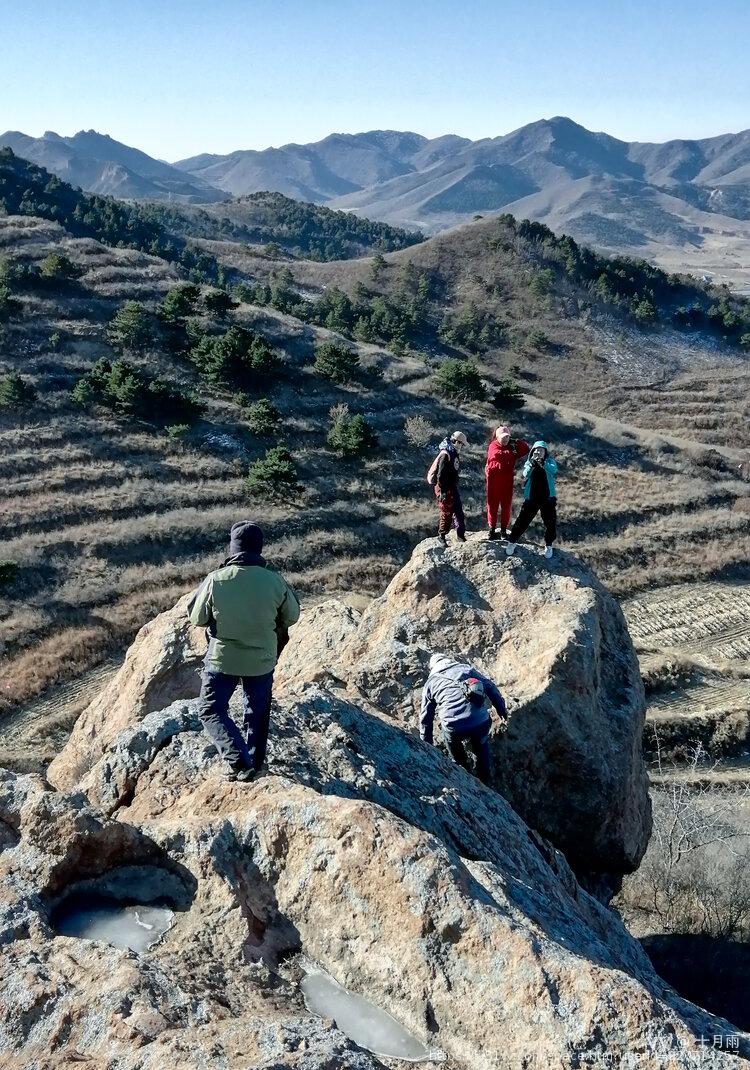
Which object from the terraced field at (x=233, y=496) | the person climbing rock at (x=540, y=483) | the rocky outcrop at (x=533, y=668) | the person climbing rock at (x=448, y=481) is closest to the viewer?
the rocky outcrop at (x=533, y=668)

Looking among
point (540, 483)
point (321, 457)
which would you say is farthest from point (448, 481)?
point (321, 457)

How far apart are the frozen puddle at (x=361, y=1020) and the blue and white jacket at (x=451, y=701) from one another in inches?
120

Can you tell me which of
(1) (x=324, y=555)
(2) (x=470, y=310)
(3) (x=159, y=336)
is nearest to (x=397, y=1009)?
(1) (x=324, y=555)

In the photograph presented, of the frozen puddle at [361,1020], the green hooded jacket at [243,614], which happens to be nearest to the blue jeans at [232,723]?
the green hooded jacket at [243,614]

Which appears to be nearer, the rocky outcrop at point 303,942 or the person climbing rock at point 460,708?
the rocky outcrop at point 303,942

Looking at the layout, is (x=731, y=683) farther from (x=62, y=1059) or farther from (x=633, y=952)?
(x=62, y=1059)

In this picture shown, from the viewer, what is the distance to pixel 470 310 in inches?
2463

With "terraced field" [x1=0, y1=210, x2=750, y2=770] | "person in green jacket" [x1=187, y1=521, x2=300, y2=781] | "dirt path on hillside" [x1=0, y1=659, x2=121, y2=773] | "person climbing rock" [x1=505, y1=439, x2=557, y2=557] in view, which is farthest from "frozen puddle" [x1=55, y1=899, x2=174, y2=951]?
"terraced field" [x1=0, y1=210, x2=750, y2=770]

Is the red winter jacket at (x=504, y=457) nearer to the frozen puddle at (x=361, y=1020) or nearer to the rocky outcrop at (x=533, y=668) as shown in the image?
the rocky outcrop at (x=533, y=668)

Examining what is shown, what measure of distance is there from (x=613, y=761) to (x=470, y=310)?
192ft

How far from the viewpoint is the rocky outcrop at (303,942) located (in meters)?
3.62

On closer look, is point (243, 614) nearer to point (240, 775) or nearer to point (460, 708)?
point (240, 775)

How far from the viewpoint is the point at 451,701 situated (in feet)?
23.3

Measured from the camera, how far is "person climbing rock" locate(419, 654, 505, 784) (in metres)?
7.04
